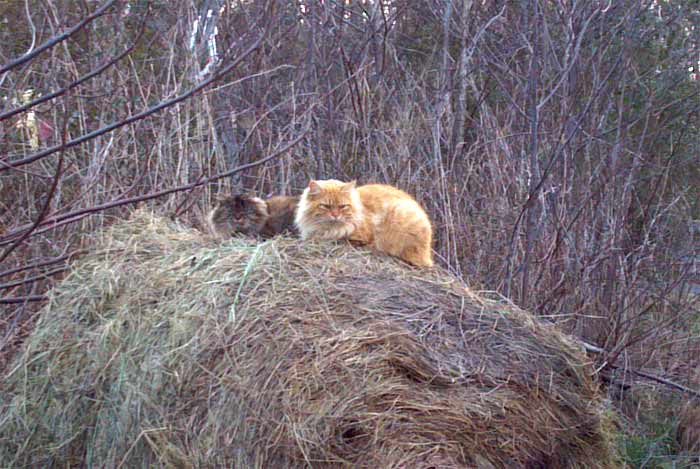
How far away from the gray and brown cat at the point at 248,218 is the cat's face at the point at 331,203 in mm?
275

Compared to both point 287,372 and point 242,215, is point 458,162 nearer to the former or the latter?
point 242,215

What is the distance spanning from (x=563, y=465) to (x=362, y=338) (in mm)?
1027

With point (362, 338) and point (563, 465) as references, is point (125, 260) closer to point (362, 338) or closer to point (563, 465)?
point (362, 338)

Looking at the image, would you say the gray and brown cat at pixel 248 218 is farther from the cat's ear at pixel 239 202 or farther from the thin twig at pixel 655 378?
the thin twig at pixel 655 378

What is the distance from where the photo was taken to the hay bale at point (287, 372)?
2930mm

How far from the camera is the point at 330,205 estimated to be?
13.4ft

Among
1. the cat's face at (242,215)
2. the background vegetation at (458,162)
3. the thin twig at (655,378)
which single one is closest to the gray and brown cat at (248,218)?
the cat's face at (242,215)

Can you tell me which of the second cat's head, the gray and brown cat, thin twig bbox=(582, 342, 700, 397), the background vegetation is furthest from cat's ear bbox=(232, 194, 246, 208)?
thin twig bbox=(582, 342, 700, 397)

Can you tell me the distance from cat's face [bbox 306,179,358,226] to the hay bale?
0.23 metres

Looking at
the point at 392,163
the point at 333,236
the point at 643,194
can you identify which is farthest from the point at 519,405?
the point at 643,194

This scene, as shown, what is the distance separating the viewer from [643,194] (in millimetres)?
7809

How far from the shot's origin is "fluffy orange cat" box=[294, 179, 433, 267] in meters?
4.09

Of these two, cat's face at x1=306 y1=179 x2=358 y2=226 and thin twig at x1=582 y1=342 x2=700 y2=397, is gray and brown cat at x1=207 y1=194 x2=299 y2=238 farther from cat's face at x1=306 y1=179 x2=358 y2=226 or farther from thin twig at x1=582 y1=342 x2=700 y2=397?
thin twig at x1=582 y1=342 x2=700 y2=397

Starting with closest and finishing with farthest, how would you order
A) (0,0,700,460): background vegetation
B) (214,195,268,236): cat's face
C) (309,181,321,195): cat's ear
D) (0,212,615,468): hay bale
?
1. (0,212,615,468): hay bale
2. (309,181,321,195): cat's ear
3. (214,195,268,236): cat's face
4. (0,0,700,460): background vegetation
